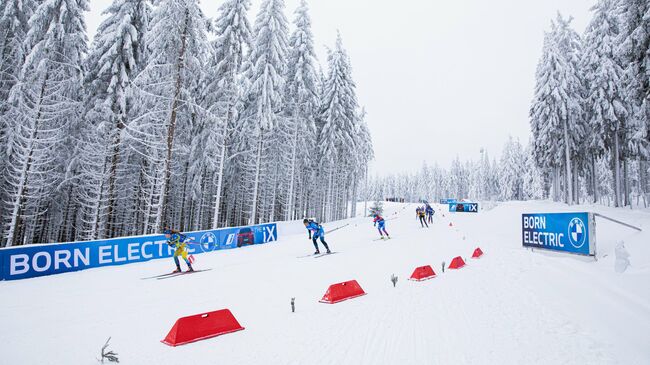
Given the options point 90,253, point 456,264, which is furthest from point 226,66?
point 456,264

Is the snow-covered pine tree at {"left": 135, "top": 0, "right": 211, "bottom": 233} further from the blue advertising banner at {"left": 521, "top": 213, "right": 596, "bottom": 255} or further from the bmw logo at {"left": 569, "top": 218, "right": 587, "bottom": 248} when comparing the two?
the bmw logo at {"left": 569, "top": 218, "right": 587, "bottom": 248}

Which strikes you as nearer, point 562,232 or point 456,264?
point 456,264

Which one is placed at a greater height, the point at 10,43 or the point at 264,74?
the point at 264,74

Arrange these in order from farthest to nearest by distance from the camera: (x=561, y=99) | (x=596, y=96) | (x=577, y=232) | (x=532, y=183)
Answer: (x=532, y=183)
(x=561, y=99)
(x=596, y=96)
(x=577, y=232)

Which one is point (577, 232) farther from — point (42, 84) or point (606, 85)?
point (42, 84)

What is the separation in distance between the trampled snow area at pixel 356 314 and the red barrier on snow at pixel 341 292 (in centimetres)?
25

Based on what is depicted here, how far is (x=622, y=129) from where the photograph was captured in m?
28.7

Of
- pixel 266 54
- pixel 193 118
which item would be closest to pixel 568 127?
pixel 266 54

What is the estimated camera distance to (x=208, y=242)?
1734 centimetres

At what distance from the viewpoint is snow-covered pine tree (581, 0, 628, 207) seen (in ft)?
89.0

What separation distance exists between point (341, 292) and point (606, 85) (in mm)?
33291

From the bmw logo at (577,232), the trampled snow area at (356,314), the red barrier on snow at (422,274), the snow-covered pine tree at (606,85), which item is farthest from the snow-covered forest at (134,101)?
the snow-covered pine tree at (606,85)

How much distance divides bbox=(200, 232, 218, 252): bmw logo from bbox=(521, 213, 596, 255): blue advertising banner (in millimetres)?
16002

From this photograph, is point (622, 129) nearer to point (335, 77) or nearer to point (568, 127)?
point (568, 127)
